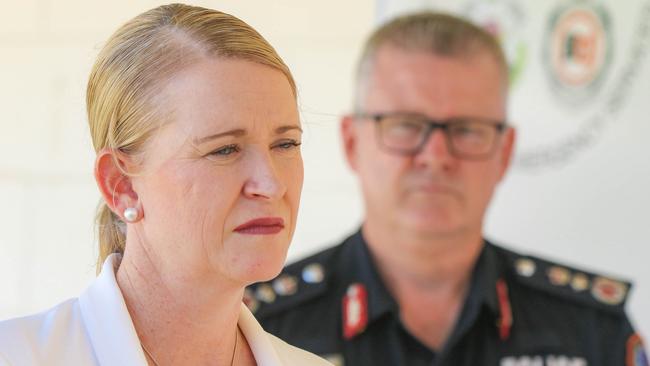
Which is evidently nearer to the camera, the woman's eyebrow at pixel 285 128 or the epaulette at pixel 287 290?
the woman's eyebrow at pixel 285 128

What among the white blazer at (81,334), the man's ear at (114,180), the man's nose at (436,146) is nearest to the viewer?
the white blazer at (81,334)

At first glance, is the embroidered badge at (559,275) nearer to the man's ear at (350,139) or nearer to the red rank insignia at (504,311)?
the red rank insignia at (504,311)

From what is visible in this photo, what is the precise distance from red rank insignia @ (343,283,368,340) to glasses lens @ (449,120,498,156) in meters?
0.43

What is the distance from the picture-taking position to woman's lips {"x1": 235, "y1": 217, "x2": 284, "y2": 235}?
128 cm

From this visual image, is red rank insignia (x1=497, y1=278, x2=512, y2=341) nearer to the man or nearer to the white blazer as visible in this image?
the man

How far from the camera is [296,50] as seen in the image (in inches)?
127

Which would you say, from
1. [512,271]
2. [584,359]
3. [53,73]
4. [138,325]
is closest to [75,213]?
[53,73]

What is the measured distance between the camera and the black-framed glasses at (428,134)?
8.75ft

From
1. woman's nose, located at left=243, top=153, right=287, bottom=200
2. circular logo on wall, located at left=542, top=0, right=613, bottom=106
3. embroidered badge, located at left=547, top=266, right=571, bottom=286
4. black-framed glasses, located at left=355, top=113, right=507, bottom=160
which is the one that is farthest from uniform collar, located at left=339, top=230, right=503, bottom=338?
woman's nose, located at left=243, top=153, right=287, bottom=200

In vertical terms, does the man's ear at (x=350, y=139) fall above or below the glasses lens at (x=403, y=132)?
below

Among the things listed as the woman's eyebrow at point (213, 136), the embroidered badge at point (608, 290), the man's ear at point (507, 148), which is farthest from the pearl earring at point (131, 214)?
the embroidered badge at point (608, 290)

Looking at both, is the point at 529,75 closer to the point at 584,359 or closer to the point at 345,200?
the point at 345,200

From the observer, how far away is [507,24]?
10.3 ft

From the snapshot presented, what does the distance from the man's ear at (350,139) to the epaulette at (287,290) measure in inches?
10.8
